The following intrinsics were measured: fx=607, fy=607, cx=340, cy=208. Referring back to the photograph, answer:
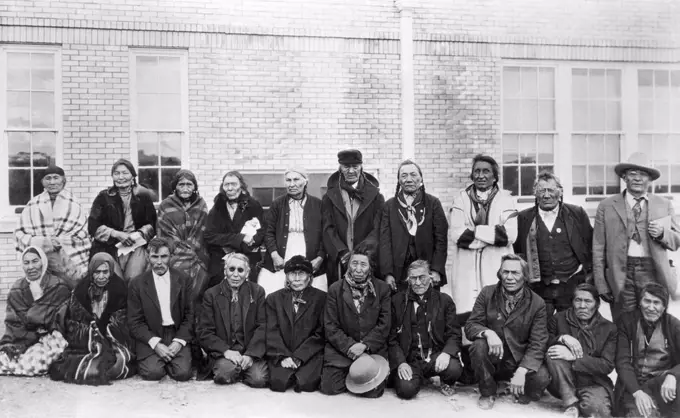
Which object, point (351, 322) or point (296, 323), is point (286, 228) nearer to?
point (296, 323)

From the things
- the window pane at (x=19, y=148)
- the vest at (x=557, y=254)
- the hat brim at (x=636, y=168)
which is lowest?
the vest at (x=557, y=254)

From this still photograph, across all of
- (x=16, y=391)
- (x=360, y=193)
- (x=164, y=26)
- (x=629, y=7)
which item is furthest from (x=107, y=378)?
(x=629, y=7)

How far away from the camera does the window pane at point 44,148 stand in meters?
6.67

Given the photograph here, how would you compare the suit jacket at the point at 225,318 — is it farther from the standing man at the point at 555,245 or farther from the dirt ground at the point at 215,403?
the standing man at the point at 555,245

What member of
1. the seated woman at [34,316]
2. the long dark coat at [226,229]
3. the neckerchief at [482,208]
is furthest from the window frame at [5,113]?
the neckerchief at [482,208]

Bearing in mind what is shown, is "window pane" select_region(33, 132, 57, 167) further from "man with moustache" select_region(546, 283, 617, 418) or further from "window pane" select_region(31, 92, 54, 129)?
"man with moustache" select_region(546, 283, 617, 418)

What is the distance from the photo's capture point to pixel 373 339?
4.34m

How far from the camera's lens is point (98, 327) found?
4523 mm

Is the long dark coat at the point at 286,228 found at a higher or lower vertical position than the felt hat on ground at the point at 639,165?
lower

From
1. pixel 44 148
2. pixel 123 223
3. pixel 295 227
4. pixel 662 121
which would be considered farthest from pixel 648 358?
pixel 44 148

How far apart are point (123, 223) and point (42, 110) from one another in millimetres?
2603

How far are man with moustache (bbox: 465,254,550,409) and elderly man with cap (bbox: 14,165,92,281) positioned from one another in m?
3.13

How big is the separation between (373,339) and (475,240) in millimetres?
1095

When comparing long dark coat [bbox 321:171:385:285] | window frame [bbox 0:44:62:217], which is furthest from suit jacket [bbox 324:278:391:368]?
window frame [bbox 0:44:62:217]
